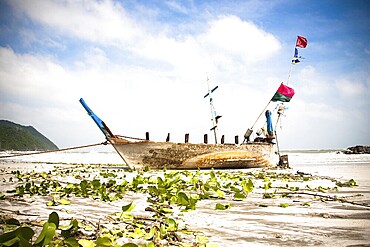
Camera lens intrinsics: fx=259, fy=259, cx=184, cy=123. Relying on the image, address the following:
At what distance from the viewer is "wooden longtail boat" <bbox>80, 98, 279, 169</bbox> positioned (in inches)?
339

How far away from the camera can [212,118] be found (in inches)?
472

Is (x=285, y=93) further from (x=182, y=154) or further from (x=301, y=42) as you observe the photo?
(x=182, y=154)

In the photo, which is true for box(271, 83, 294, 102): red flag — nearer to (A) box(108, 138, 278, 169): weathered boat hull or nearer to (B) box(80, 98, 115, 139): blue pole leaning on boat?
(A) box(108, 138, 278, 169): weathered boat hull

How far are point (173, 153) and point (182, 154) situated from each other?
33 centimetres

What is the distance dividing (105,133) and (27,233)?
8.03 meters

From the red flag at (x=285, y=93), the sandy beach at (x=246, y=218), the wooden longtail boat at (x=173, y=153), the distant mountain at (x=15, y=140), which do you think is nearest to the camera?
the sandy beach at (x=246, y=218)

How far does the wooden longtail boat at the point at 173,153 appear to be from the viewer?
8617mm

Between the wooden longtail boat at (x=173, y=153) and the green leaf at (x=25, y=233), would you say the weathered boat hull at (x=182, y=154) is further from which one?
the green leaf at (x=25, y=233)

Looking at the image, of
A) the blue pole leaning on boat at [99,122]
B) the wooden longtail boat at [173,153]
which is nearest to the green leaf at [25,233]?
the wooden longtail boat at [173,153]

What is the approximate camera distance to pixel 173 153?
889cm

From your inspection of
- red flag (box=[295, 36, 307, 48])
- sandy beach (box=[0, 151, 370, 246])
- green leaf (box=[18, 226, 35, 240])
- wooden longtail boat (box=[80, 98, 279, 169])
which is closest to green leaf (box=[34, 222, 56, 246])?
green leaf (box=[18, 226, 35, 240])

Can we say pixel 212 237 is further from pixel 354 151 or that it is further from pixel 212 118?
pixel 354 151

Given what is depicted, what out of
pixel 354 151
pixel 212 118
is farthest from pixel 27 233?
pixel 354 151

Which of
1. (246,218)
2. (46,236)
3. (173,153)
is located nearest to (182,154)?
(173,153)
